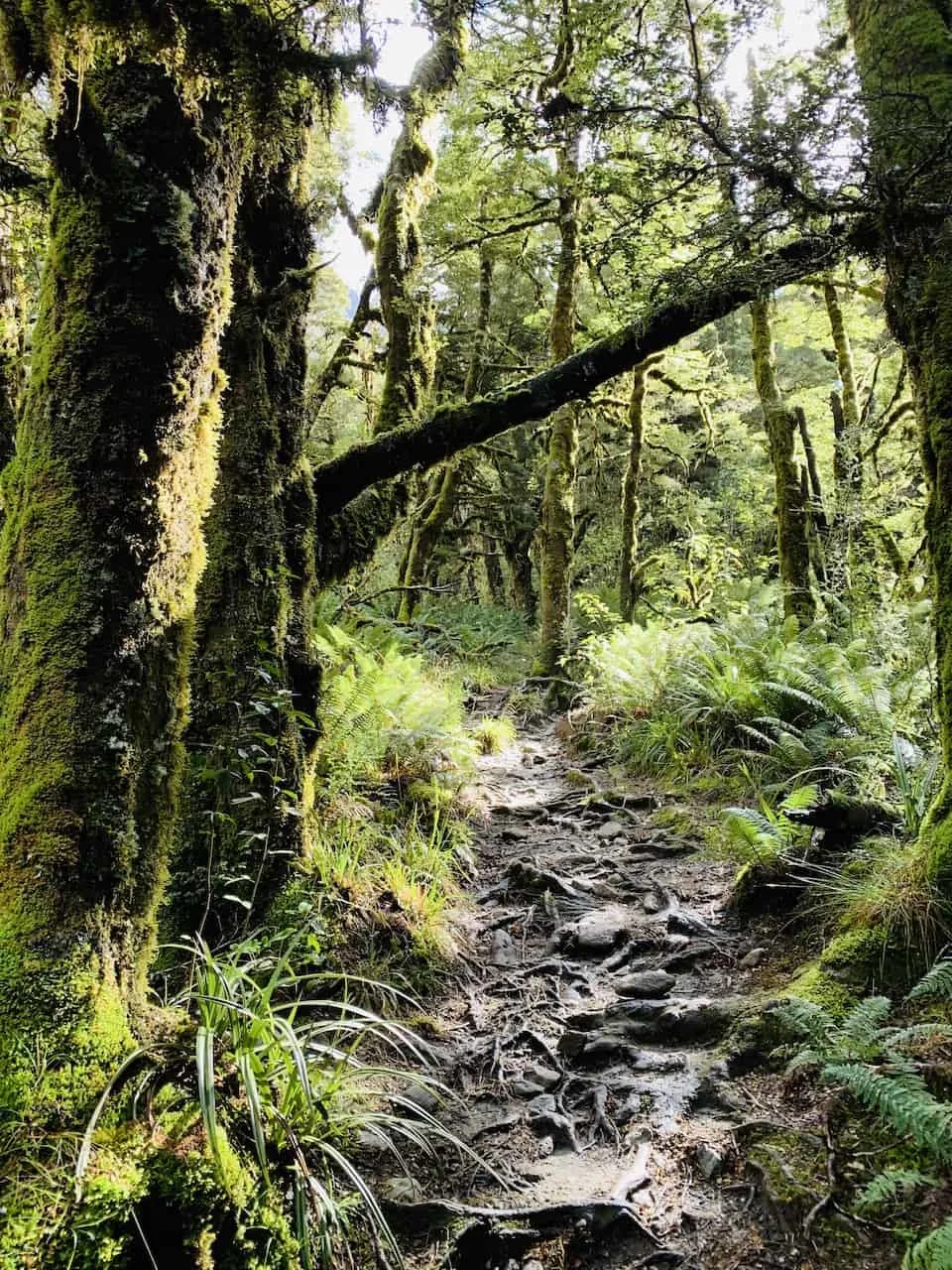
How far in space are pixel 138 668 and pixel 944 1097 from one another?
9.69 ft

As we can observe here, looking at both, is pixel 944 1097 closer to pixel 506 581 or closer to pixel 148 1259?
pixel 148 1259

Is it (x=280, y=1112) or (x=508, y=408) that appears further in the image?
(x=508, y=408)

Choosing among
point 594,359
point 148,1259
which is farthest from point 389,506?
point 148,1259

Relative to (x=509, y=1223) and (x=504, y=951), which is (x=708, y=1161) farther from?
(x=504, y=951)

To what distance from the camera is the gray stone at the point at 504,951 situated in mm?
4590

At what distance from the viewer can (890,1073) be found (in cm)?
258

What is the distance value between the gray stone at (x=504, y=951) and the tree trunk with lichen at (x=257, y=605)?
5.22 ft

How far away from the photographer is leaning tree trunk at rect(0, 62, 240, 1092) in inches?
76.8

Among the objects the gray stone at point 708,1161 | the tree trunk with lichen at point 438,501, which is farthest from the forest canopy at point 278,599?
the tree trunk with lichen at point 438,501

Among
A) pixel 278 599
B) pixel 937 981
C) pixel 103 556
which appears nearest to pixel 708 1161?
pixel 937 981

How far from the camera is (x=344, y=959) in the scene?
3.96 m

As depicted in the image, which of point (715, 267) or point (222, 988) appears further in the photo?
point (715, 267)

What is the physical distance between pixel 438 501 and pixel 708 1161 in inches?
505

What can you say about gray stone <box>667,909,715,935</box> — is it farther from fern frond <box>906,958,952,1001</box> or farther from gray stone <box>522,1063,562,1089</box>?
fern frond <box>906,958,952,1001</box>
